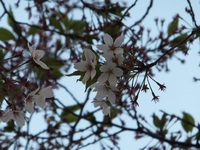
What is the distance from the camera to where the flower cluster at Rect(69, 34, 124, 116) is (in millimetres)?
1658

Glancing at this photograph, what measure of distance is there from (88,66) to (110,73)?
118mm

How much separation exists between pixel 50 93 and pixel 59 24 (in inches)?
70.0

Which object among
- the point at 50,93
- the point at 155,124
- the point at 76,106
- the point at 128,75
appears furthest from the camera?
the point at 76,106

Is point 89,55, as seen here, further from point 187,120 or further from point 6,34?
point 6,34

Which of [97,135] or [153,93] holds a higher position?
[97,135]

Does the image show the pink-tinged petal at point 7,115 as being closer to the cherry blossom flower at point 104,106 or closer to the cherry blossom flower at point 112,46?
the cherry blossom flower at point 104,106

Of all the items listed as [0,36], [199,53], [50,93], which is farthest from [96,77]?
[0,36]

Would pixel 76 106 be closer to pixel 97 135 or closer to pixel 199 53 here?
pixel 97 135

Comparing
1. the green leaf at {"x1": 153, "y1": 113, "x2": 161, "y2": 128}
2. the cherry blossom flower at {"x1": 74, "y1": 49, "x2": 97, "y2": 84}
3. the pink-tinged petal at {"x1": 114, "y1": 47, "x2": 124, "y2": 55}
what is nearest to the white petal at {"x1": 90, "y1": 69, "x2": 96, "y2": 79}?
the cherry blossom flower at {"x1": 74, "y1": 49, "x2": 97, "y2": 84}

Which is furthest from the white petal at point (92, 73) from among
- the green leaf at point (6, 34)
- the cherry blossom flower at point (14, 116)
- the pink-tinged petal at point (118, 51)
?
the green leaf at point (6, 34)

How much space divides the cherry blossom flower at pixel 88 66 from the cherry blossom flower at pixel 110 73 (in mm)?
48

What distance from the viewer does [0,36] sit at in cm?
368

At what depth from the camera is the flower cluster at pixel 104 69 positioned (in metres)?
1.66

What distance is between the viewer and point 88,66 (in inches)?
67.9
